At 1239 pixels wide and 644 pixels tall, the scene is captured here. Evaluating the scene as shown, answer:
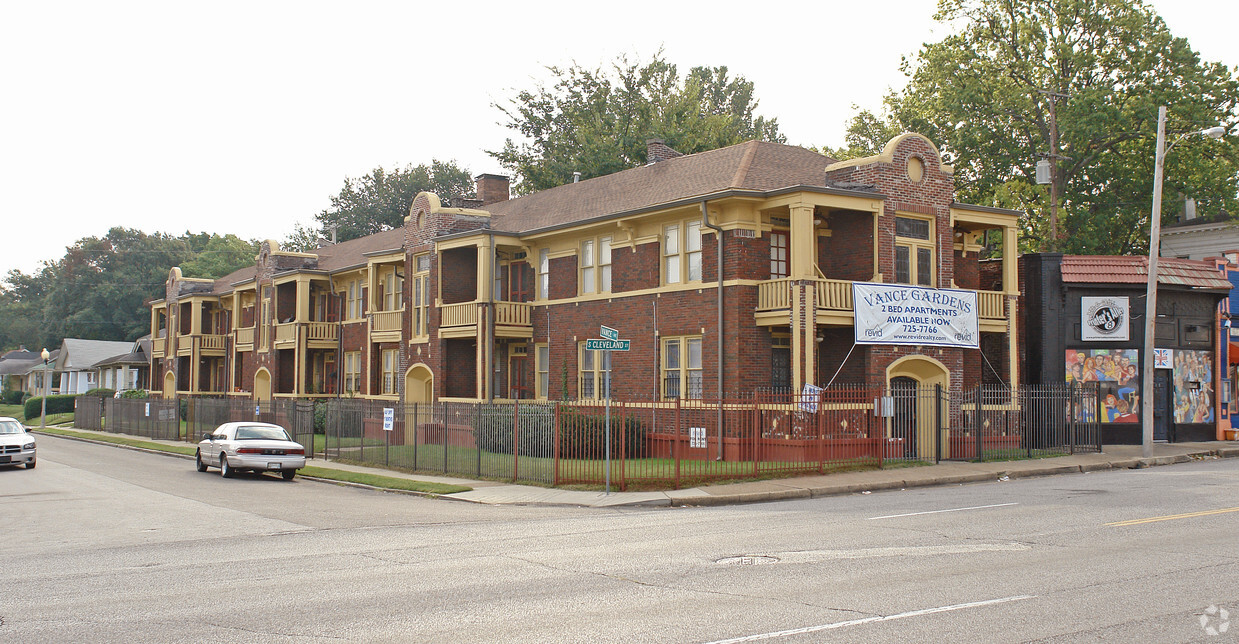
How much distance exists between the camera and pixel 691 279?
2756 centimetres

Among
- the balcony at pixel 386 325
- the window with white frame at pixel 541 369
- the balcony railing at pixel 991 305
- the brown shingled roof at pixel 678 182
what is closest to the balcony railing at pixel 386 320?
the balcony at pixel 386 325

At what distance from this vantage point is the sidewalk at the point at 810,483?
1914cm

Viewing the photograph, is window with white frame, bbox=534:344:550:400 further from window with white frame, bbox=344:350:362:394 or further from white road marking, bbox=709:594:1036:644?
white road marking, bbox=709:594:1036:644

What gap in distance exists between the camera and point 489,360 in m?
32.4

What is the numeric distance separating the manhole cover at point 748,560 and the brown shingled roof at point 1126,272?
939 inches

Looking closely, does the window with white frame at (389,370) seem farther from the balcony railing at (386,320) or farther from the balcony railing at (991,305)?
the balcony railing at (991,305)

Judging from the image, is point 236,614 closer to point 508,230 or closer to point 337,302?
point 508,230

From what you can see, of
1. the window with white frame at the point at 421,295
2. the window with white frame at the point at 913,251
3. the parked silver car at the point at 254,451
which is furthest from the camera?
the window with white frame at the point at 421,295

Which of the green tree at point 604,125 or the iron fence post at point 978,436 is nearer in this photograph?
the iron fence post at point 978,436

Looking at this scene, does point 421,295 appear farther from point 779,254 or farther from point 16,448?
point 779,254

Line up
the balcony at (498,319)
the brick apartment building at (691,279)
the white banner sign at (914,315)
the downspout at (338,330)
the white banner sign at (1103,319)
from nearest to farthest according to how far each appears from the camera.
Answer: the white banner sign at (914,315) → the brick apartment building at (691,279) → the white banner sign at (1103,319) → the balcony at (498,319) → the downspout at (338,330)

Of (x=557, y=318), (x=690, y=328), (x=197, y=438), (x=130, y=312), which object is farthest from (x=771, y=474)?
(x=130, y=312)

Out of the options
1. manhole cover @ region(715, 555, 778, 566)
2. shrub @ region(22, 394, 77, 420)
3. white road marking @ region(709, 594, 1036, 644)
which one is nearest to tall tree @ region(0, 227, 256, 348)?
shrub @ region(22, 394, 77, 420)

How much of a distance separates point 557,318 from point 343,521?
648 inches
